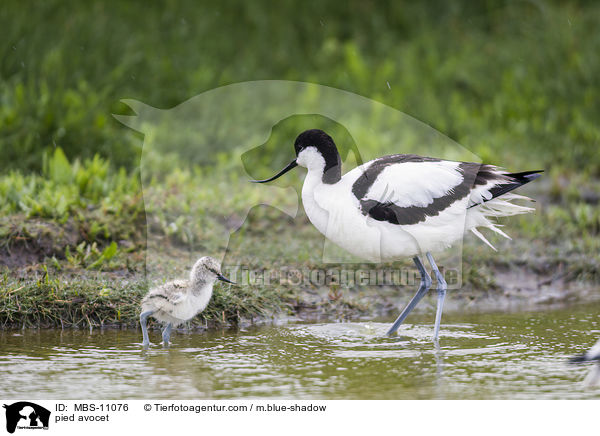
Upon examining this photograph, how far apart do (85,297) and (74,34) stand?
522 cm

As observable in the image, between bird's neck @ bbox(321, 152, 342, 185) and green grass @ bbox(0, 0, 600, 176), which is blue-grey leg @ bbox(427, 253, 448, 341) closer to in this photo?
bird's neck @ bbox(321, 152, 342, 185)

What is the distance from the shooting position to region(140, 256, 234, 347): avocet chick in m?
5.58

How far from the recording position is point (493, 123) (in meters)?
10.4

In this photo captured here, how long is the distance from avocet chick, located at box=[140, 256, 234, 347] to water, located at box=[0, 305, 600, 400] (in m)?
0.16

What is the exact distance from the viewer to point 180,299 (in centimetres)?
559

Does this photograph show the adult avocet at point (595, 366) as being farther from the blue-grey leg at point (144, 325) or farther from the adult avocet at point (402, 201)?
the blue-grey leg at point (144, 325)

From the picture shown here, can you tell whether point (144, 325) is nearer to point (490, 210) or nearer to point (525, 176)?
point (490, 210)

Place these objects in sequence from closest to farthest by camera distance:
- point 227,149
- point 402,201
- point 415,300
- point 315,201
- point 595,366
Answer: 1. point 595,366
2. point 402,201
3. point 315,201
4. point 415,300
5. point 227,149

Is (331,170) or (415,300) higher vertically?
(331,170)

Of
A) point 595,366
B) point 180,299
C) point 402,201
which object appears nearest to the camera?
point 595,366
